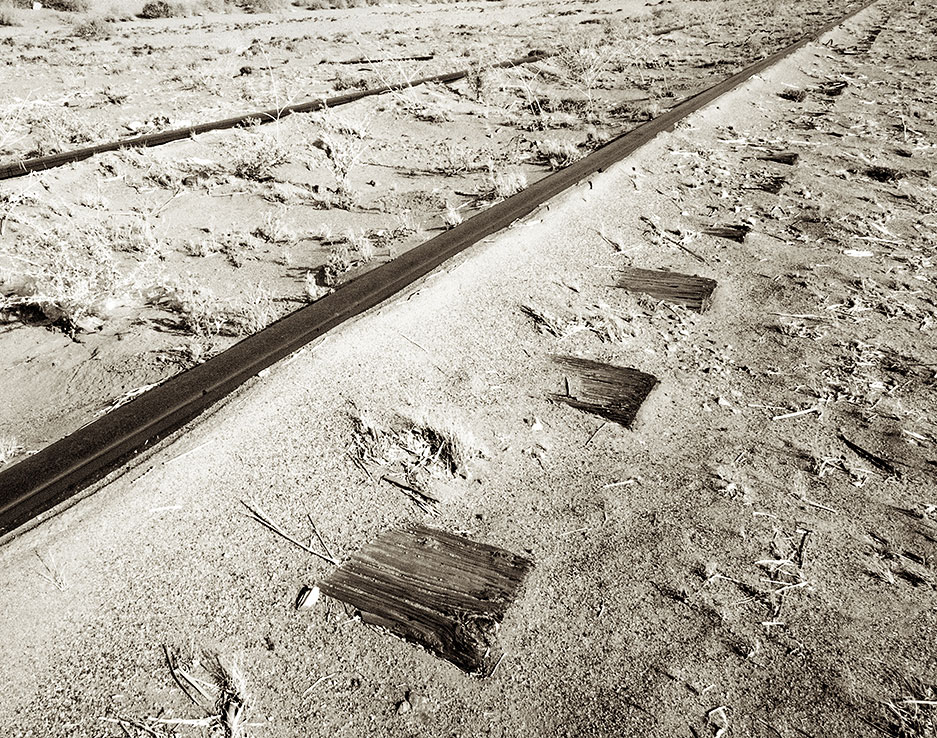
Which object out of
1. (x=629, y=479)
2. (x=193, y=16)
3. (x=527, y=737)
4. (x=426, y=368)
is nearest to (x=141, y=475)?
(x=426, y=368)

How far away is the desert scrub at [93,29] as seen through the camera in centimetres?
2278

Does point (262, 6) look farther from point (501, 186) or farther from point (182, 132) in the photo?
point (501, 186)

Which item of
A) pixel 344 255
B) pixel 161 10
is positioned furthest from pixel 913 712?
pixel 161 10

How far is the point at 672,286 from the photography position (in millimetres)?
4633

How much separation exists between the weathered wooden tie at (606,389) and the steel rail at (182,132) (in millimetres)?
6117

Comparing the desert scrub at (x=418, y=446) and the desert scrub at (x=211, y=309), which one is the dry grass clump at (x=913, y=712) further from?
the desert scrub at (x=211, y=309)

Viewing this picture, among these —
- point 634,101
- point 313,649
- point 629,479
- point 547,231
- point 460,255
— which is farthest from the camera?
point 634,101

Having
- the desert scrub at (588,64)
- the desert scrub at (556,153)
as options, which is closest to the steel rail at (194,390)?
the desert scrub at (556,153)

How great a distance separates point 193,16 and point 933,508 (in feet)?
121

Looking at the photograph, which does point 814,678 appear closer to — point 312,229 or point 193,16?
point 312,229

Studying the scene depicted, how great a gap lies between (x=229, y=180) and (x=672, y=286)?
16.1 ft

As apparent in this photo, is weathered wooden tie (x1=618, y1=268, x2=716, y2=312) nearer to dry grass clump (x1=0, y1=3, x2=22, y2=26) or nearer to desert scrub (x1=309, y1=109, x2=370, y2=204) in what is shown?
desert scrub (x1=309, y1=109, x2=370, y2=204)

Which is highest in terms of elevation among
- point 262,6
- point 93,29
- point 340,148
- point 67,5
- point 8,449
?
point 67,5

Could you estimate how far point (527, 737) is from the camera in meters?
1.99
